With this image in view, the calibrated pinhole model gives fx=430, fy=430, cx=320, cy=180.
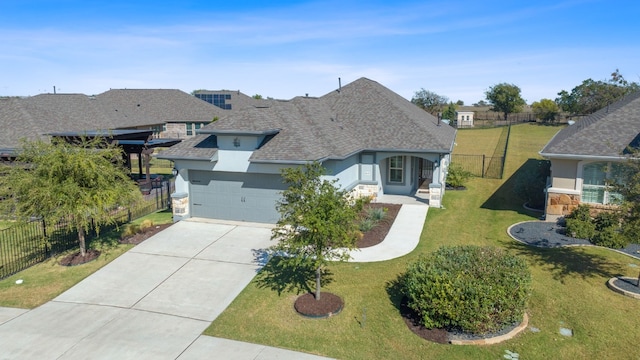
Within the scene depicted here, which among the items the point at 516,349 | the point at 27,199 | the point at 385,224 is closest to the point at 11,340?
the point at 27,199

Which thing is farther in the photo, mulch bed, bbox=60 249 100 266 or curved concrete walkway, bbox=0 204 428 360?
mulch bed, bbox=60 249 100 266

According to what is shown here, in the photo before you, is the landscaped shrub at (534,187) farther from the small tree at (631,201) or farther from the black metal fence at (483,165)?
the small tree at (631,201)

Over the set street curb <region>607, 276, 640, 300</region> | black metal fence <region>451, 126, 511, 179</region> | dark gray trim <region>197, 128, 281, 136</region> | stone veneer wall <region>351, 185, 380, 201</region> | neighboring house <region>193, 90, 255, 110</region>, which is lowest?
street curb <region>607, 276, 640, 300</region>

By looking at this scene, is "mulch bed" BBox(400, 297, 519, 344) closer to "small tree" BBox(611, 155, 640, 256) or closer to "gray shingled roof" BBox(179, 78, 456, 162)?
"small tree" BBox(611, 155, 640, 256)

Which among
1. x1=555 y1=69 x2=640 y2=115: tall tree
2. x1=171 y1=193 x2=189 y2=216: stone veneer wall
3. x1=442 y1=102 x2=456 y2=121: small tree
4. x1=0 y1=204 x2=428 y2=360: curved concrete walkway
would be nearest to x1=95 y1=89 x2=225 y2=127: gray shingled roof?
x1=171 y1=193 x2=189 y2=216: stone veneer wall

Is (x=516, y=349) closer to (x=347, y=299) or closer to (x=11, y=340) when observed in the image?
(x=347, y=299)

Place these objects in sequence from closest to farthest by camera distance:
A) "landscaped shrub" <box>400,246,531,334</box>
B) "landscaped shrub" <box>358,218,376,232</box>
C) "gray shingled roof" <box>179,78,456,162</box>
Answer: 1. "landscaped shrub" <box>400,246,531,334</box>
2. "landscaped shrub" <box>358,218,376,232</box>
3. "gray shingled roof" <box>179,78,456,162</box>
